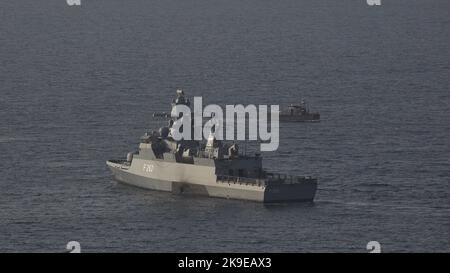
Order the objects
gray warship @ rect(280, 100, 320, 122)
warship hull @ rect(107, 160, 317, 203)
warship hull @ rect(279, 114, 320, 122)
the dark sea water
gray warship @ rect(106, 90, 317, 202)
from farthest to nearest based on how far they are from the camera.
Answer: gray warship @ rect(280, 100, 320, 122) < warship hull @ rect(279, 114, 320, 122) < gray warship @ rect(106, 90, 317, 202) < warship hull @ rect(107, 160, 317, 203) < the dark sea water

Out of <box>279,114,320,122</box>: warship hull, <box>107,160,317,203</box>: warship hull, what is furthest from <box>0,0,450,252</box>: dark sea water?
<box>279,114,320,122</box>: warship hull

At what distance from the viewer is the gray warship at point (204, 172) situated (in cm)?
12444

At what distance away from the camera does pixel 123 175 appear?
447 feet

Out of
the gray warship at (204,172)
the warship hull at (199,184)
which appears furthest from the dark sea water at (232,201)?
the gray warship at (204,172)

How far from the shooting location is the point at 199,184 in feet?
426

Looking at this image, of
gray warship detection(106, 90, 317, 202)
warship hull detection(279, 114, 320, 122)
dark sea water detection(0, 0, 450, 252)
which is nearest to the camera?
dark sea water detection(0, 0, 450, 252)

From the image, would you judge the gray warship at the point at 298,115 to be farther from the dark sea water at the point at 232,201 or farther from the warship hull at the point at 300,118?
the dark sea water at the point at 232,201

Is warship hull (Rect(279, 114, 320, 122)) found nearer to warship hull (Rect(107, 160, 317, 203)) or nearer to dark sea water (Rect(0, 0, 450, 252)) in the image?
dark sea water (Rect(0, 0, 450, 252))

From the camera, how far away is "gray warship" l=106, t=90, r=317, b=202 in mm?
124438

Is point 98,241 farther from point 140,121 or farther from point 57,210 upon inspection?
point 140,121
